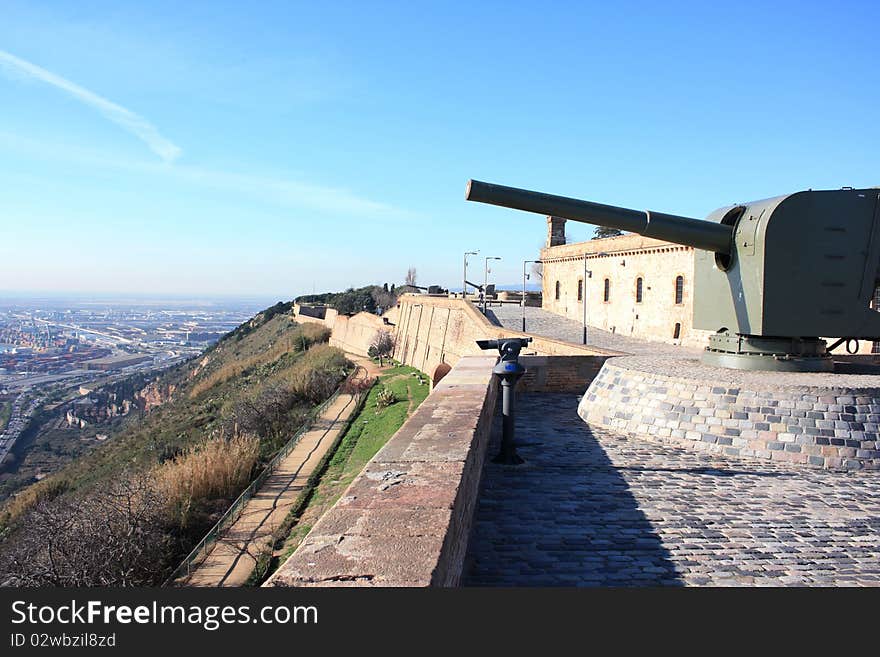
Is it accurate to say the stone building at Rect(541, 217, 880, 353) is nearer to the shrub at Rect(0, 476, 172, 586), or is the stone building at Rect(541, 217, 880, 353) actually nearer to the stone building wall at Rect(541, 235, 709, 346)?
the stone building wall at Rect(541, 235, 709, 346)

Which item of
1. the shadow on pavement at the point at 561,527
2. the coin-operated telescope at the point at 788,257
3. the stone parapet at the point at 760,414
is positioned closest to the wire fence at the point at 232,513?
the shadow on pavement at the point at 561,527

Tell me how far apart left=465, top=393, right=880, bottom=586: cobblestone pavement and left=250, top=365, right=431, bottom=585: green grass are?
5.14 metres

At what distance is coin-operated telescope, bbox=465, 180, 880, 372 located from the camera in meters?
7.75

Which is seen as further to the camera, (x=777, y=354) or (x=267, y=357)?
(x=267, y=357)

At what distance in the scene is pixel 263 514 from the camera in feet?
39.7

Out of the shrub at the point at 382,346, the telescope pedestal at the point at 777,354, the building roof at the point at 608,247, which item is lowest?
the shrub at the point at 382,346

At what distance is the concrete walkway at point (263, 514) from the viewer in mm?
9469

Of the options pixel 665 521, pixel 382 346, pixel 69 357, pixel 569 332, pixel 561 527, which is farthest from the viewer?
pixel 69 357

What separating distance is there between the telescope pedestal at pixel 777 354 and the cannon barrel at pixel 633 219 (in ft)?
3.84

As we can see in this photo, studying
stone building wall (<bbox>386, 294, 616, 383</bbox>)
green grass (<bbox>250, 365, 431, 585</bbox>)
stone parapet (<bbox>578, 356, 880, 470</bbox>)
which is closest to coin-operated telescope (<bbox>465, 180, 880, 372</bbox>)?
stone parapet (<bbox>578, 356, 880, 470</bbox>)

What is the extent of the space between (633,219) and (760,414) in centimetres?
270

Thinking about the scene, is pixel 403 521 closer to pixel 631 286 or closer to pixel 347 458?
pixel 347 458

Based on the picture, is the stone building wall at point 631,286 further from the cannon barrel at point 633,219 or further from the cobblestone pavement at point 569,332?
the cannon barrel at point 633,219

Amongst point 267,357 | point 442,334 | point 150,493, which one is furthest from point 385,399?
point 267,357
